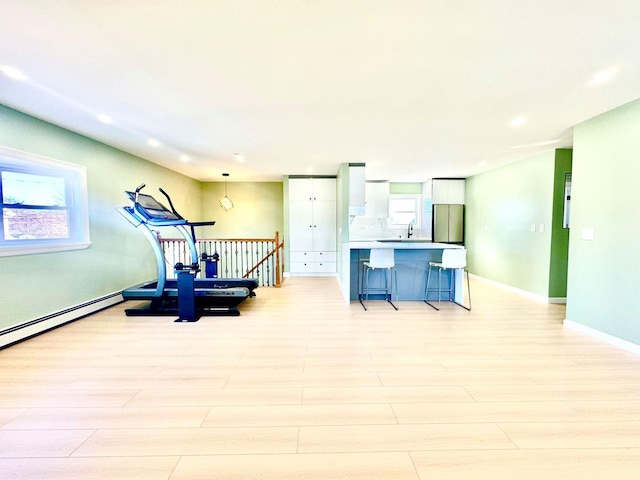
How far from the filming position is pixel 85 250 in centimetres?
377

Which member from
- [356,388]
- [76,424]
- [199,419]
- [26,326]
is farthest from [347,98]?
[26,326]

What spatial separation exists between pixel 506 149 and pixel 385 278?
9.11ft

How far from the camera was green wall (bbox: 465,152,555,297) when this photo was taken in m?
4.54

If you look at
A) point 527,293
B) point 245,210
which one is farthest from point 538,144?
point 245,210

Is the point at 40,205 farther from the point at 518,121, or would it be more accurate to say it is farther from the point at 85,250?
the point at 518,121

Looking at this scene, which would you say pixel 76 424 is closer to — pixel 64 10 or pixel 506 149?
pixel 64 10

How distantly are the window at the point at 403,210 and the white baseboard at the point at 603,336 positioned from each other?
4.19 metres

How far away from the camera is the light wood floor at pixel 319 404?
56.6 inches

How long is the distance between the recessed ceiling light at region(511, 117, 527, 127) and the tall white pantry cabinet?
3.90 meters

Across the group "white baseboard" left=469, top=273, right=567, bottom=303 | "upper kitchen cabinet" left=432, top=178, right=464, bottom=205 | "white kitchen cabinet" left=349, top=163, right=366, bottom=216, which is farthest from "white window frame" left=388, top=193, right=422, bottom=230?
"white kitchen cabinet" left=349, top=163, right=366, bottom=216

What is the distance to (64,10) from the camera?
5.08 ft

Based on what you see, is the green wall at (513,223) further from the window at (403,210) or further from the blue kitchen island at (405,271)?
the blue kitchen island at (405,271)

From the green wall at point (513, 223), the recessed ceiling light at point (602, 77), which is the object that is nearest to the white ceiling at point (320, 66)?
the recessed ceiling light at point (602, 77)

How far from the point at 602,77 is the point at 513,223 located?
342 centimetres
